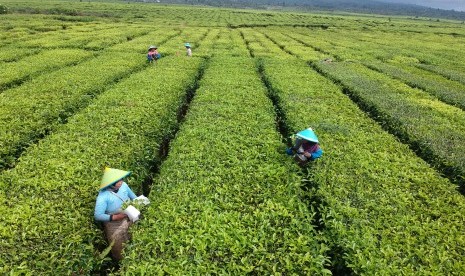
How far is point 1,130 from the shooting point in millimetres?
11406

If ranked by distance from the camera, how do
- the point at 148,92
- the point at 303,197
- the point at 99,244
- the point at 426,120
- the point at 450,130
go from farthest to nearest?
the point at 148,92 → the point at 426,120 → the point at 450,130 → the point at 303,197 → the point at 99,244

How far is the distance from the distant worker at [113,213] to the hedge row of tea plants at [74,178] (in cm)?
29

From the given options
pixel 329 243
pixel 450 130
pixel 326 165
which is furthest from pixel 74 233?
pixel 450 130

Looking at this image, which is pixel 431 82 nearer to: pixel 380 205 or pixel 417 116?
pixel 417 116

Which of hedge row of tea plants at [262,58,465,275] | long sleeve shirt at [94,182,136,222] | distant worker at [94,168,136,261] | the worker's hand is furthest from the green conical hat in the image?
hedge row of tea plants at [262,58,465,275]

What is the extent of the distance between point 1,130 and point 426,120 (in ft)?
57.4

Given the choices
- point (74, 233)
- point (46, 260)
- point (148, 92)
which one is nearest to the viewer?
point (46, 260)

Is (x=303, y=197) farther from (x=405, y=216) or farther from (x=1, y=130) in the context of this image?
(x=1, y=130)

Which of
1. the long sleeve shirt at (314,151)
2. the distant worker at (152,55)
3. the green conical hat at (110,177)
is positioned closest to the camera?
the green conical hat at (110,177)

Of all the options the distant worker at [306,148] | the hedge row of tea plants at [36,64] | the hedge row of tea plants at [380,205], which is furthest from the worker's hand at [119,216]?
the hedge row of tea plants at [36,64]

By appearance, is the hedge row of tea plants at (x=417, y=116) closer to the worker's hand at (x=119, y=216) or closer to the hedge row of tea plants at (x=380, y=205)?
the hedge row of tea plants at (x=380, y=205)

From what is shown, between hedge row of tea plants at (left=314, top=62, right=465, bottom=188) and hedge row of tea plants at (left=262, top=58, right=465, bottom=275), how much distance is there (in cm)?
101

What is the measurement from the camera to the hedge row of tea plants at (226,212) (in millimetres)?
6098

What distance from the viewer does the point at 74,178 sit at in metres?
8.60
